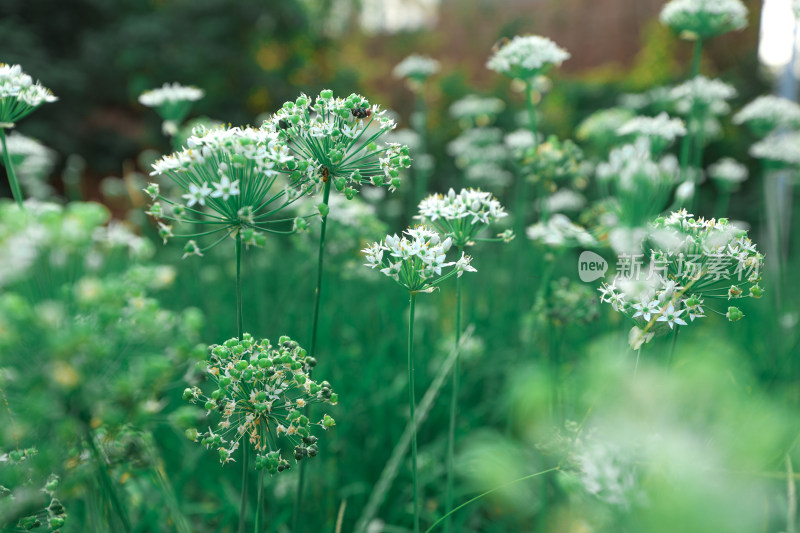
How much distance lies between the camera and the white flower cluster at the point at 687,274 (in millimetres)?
1298

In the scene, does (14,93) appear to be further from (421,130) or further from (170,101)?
(421,130)

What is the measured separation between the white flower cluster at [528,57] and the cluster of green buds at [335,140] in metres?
1.31

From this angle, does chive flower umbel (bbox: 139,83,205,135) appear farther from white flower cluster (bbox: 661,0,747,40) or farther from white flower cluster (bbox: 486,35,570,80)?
white flower cluster (bbox: 661,0,747,40)

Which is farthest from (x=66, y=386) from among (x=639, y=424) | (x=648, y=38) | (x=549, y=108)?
(x=648, y=38)

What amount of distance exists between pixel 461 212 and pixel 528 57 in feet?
4.37

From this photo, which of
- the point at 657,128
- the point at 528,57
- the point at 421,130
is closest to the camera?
the point at 528,57

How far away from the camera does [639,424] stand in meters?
0.96

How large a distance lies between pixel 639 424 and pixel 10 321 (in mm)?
1084

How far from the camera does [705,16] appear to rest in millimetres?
2910

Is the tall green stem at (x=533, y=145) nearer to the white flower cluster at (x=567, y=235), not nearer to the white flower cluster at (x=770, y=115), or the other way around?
the white flower cluster at (x=567, y=235)

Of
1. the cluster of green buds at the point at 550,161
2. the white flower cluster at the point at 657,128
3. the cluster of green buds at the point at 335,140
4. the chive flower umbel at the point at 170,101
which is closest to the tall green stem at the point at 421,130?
the cluster of green buds at the point at 550,161

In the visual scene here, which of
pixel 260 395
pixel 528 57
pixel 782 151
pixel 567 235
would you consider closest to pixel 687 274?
pixel 567 235

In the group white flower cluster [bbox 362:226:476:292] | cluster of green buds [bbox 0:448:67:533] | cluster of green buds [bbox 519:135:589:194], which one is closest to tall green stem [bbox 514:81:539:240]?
cluster of green buds [bbox 519:135:589:194]

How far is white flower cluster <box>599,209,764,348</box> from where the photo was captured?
51.1 inches
